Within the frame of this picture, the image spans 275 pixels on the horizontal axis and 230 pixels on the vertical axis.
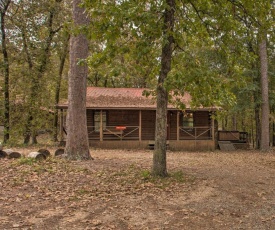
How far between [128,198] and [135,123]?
45.2 ft

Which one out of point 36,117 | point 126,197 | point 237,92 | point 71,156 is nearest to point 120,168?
point 71,156

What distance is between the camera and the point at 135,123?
19844 mm

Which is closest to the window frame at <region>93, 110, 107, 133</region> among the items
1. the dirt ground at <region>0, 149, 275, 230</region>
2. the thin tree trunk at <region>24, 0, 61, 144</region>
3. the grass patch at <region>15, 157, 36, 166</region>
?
the thin tree trunk at <region>24, 0, 61, 144</region>

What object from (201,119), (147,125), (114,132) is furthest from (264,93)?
(114,132)

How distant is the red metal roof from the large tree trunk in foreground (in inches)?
280

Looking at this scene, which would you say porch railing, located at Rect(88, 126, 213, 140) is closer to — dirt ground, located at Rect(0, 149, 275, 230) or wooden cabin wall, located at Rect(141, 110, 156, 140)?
wooden cabin wall, located at Rect(141, 110, 156, 140)

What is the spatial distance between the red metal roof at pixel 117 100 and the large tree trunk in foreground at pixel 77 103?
7114 mm

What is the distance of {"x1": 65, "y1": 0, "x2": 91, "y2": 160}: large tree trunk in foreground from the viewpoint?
411 inches

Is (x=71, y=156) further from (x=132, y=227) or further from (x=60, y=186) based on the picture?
(x=132, y=227)

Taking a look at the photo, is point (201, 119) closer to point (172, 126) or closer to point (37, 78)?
point (172, 126)

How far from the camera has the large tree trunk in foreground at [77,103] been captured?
1044cm

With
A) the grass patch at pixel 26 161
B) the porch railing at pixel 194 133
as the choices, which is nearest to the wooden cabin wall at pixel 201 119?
the porch railing at pixel 194 133

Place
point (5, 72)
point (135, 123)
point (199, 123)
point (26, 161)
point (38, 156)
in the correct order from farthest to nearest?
point (199, 123), point (135, 123), point (5, 72), point (38, 156), point (26, 161)

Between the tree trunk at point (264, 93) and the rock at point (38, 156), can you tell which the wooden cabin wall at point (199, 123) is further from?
the rock at point (38, 156)
